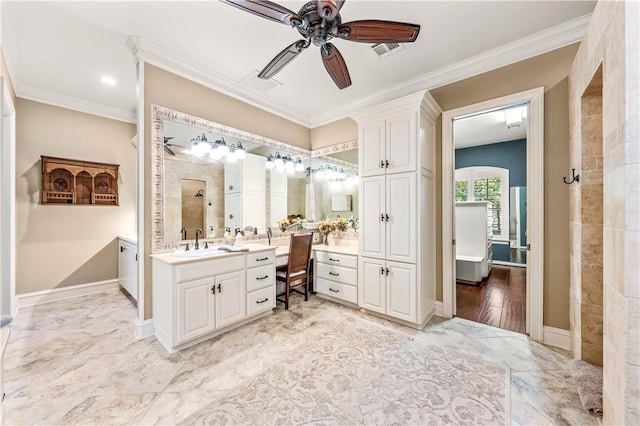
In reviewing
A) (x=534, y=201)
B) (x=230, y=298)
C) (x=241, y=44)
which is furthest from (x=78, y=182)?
(x=534, y=201)

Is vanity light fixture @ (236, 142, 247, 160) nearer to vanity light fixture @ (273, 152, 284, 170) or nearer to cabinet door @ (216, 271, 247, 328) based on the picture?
vanity light fixture @ (273, 152, 284, 170)

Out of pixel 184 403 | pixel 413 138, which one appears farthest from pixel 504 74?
pixel 184 403

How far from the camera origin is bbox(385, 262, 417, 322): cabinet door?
270cm

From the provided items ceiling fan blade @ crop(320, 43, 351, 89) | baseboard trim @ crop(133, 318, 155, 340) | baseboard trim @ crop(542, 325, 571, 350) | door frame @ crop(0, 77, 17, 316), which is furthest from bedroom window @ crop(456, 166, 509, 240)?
door frame @ crop(0, 77, 17, 316)

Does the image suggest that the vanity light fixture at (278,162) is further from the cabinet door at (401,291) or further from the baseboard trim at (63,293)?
the baseboard trim at (63,293)

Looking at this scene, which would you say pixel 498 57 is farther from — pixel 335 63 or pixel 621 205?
pixel 621 205

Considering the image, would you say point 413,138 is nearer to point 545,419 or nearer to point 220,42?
point 220,42

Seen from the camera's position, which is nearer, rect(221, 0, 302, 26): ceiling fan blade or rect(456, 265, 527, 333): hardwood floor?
rect(221, 0, 302, 26): ceiling fan blade

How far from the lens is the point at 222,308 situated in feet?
8.32

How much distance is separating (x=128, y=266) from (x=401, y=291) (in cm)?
378

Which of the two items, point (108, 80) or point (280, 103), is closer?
point (108, 80)

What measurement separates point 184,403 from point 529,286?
3230mm

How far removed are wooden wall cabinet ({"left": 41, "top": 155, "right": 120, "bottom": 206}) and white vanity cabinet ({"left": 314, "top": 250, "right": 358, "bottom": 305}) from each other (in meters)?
3.57

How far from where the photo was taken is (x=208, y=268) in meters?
2.41
